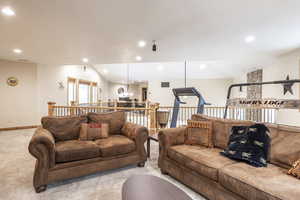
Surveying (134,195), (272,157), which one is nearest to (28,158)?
(134,195)

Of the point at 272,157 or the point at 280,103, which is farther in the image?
the point at 280,103

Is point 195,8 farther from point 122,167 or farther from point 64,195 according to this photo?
point 64,195

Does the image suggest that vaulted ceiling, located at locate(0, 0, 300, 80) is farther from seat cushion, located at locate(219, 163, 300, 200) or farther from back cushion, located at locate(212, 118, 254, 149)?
seat cushion, located at locate(219, 163, 300, 200)

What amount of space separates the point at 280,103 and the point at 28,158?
4.45 meters

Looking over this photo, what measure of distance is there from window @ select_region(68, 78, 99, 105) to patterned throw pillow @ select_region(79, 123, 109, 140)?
523 cm

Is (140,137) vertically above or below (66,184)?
above

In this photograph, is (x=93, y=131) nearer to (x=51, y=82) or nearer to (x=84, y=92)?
(x=51, y=82)

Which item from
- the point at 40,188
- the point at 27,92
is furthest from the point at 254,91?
the point at 27,92

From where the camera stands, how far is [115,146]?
2553 millimetres

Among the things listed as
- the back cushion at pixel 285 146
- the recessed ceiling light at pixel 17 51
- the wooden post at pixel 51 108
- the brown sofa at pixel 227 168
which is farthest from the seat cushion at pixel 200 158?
the recessed ceiling light at pixel 17 51

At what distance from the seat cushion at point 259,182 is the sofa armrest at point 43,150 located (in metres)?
2.08

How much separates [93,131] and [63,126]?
1.67 feet

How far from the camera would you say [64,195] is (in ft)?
6.59

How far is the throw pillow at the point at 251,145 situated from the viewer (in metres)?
1.83
